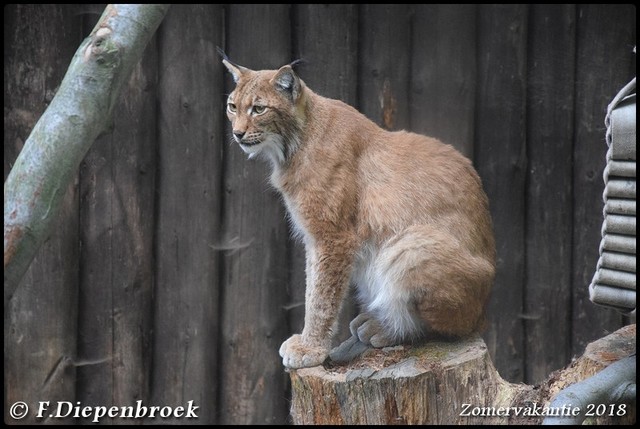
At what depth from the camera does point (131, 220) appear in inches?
197

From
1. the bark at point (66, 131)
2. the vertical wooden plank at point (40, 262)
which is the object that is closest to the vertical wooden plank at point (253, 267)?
the vertical wooden plank at point (40, 262)

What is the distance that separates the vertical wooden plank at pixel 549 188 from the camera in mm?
5203

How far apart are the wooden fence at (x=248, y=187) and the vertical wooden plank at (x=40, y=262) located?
1cm

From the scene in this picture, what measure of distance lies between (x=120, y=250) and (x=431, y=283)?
212 cm

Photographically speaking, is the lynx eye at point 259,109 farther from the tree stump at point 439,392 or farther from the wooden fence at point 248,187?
the tree stump at point 439,392

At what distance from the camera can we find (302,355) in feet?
12.8

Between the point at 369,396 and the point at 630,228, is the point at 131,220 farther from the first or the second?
the point at 630,228

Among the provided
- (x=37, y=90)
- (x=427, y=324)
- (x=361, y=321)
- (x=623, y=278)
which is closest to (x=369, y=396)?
(x=427, y=324)

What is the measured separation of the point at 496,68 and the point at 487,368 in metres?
2.20

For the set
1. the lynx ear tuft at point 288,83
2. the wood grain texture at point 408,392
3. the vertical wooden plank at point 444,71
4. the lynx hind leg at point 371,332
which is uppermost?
the vertical wooden plank at point 444,71

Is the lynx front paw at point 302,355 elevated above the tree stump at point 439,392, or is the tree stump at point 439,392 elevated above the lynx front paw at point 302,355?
the lynx front paw at point 302,355

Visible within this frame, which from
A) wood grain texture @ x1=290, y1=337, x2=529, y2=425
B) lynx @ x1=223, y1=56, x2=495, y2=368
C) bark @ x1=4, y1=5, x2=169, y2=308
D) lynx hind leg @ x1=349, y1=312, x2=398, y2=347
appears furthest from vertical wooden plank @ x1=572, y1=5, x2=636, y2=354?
bark @ x1=4, y1=5, x2=169, y2=308

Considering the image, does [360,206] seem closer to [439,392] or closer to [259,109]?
[259,109]

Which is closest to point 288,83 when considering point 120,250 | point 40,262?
point 120,250
